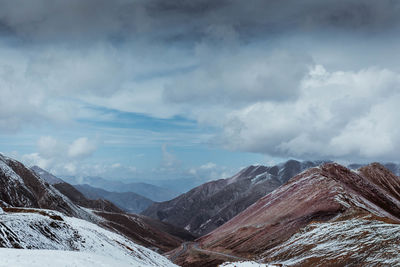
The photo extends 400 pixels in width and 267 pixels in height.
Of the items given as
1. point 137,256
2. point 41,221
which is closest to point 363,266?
point 137,256

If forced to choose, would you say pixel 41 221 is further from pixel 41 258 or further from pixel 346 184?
pixel 346 184

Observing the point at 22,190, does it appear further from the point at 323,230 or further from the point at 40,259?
the point at 40,259

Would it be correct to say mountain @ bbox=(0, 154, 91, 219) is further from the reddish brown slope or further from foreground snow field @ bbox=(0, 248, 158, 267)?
foreground snow field @ bbox=(0, 248, 158, 267)

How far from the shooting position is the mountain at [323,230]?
69812 millimetres

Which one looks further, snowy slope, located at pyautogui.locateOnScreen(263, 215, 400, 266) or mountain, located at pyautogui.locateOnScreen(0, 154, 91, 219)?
mountain, located at pyautogui.locateOnScreen(0, 154, 91, 219)

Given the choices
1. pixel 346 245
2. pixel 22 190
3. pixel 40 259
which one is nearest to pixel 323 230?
pixel 346 245

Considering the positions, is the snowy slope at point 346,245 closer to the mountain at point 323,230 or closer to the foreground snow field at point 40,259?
the mountain at point 323,230

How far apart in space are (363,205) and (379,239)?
9479cm

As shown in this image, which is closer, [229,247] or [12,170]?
[229,247]

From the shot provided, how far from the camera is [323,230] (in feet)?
312

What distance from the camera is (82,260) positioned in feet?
112

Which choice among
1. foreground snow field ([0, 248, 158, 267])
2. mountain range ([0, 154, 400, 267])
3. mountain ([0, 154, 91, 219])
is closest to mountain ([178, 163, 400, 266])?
mountain range ([0, 154, 400, 267])

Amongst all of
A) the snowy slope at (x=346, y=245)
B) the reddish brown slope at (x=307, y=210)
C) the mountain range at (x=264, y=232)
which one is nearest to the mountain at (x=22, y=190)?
the mountain range at (x=264, y=232)

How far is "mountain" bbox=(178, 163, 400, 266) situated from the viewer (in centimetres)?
6981
